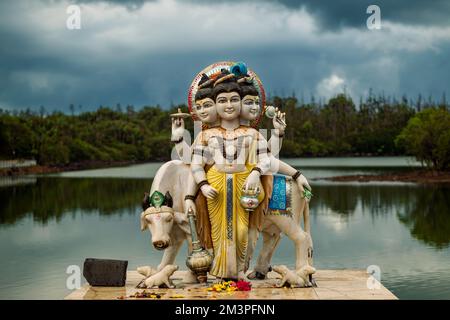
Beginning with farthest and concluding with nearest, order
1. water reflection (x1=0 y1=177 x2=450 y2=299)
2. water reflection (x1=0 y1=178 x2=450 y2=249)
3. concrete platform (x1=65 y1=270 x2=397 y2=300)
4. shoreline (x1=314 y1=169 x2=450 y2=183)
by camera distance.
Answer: shoreline (x1=314 y1=169 x2=450 y2=183) < water reflection (x1=0 y1=178 x2=450 y2=249) < water reflection (x1=0 y1=177 x2=450 y2=299) < concrete platform (x1=65 y1=270 x2=397 y2=300)

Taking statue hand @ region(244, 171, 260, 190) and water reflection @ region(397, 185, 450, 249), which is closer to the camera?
statue hand @ region(244, 171, 260, 190)

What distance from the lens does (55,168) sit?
165 ft

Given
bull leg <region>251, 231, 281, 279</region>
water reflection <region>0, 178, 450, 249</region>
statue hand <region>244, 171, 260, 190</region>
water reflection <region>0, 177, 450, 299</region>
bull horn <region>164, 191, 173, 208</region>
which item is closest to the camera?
statue hand <region>244, 171, 260, 190</region>

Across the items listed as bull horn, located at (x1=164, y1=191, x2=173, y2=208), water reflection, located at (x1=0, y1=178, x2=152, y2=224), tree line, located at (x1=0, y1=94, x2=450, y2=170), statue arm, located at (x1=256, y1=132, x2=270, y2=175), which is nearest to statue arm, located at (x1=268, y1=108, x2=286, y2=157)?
statue arm, located at (x1=256, y1=132, x2=270, y2=175)

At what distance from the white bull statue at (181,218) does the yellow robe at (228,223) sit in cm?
16

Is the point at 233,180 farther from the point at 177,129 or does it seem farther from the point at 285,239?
the point at 285,239

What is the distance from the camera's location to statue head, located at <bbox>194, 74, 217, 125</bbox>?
718cm

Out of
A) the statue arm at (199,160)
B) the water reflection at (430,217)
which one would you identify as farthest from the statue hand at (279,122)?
the water reflection at (430,217)

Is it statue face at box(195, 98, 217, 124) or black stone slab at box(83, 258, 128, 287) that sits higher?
statue face at box(195, 98, 217, 124)

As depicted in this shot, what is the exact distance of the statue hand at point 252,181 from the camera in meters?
6.78

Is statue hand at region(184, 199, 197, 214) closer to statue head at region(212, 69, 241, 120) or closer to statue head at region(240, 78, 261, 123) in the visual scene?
statue head at region(212, 69, 241, 120)

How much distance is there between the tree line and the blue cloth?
3674 centimetres

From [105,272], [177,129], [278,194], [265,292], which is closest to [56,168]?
[177,129]

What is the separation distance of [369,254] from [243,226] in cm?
676
